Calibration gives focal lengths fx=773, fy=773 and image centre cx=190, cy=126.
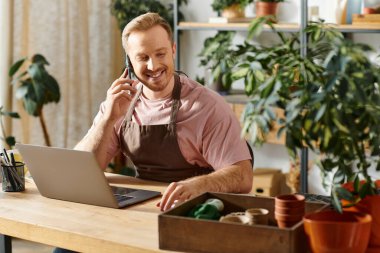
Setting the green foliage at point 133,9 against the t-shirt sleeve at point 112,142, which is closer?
the t-shirt sleeve at point 112,142

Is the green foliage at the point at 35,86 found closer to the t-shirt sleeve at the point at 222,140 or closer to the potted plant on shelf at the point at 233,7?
the potted plant on shelf at the point at 233,7

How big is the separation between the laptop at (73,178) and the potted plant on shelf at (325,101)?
2.45 ft

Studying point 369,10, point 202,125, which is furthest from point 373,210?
point 369,10

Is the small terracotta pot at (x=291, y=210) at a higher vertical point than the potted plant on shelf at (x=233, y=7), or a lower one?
lower

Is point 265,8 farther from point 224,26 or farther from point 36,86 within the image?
point 36,86

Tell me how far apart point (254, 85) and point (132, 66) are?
1.27 metres

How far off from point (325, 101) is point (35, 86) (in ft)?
10.9

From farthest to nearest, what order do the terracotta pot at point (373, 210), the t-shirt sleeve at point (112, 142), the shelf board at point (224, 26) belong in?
1. the shelf board at point (224, 26)
2. the t-shirt sleeve at point (112, 142)
3. the terracotta pot at point (373, 210)

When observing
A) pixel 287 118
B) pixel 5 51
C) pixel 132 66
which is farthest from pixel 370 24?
pixel 287 118

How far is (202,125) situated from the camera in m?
3.07

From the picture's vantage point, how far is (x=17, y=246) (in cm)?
479

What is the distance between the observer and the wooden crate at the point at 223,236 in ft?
6.43

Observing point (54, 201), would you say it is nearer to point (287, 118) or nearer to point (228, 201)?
point (228, 201)

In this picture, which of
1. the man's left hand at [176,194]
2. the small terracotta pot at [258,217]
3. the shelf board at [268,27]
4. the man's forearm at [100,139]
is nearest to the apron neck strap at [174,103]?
the man's forearm at [100,139]
